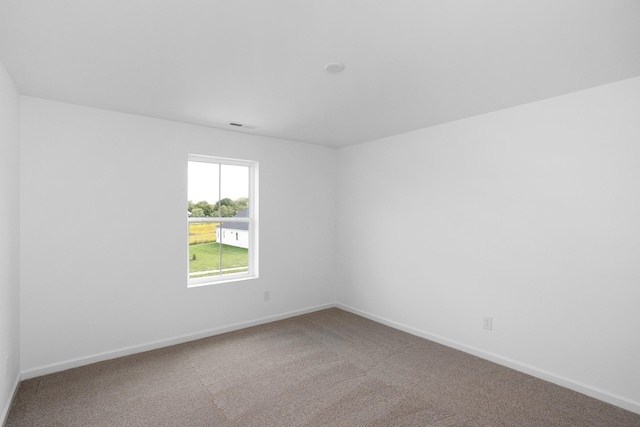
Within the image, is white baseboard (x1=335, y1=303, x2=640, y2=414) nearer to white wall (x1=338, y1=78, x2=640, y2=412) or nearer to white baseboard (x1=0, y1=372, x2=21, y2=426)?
white wall (x1=338, y1=78, x2=640, y2=412)

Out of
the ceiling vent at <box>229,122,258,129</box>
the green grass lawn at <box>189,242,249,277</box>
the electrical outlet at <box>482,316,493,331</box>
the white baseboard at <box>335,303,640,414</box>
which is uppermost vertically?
the ceiling vent at <box>229,122,258,129</box>

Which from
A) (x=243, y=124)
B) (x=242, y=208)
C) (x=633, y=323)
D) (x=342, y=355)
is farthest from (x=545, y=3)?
(x=242, y=208)

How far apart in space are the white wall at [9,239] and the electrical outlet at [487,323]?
383cm

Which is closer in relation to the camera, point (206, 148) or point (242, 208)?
point (206, 148)

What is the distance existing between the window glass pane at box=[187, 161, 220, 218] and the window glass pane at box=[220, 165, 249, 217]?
0.08 meters

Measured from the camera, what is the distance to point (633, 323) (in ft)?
8.02

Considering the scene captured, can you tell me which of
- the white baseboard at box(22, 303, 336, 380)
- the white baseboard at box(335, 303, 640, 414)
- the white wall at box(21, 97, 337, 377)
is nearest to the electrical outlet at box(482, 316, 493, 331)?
the white baseboard at box(335, 303, 640, 414)

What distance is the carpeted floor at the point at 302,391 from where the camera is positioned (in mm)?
2322

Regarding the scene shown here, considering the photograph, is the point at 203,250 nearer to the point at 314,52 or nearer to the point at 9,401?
the point at 9,401

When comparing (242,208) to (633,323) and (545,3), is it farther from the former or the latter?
(633,323)

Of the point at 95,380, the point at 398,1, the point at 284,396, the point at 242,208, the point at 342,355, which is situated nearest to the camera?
the point at 398,1

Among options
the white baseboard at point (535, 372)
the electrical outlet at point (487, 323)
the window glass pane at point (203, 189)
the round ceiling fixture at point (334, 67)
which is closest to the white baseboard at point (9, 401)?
the window glass pane at point (203, 189)

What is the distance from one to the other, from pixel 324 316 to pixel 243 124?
2.68m

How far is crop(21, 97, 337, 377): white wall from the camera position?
9.42 feet
